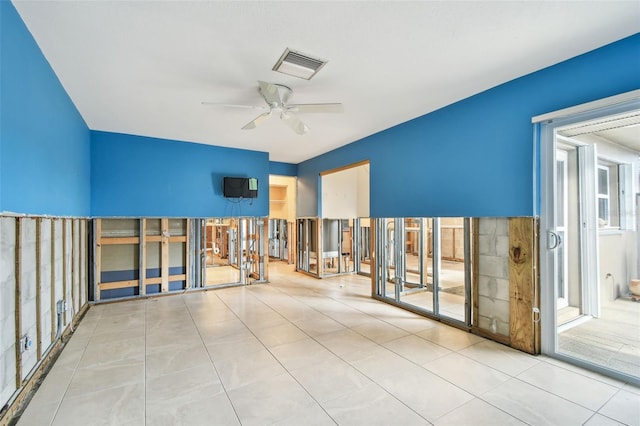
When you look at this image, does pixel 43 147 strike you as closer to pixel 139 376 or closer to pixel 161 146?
pixel 139 376

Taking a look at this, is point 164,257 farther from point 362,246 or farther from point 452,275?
point 452,275

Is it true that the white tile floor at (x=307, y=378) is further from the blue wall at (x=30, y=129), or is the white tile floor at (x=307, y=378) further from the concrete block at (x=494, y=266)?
the blue wall at (x=30, y=129)

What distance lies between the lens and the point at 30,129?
7.41 ft

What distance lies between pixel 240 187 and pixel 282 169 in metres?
1.79

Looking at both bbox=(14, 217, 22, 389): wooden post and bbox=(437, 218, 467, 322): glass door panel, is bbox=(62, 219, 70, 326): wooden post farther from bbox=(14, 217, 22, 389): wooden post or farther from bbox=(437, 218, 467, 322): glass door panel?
bbox=(437, 218, 467, 322): glass door panel

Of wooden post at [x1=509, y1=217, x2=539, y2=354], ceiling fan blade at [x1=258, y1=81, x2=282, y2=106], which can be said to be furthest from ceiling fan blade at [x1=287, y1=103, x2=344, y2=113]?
wooden post at [x1=509, y1=217, x2=539, y2=354]

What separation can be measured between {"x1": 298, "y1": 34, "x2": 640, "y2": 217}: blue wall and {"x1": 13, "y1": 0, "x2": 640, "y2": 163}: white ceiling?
16 centimetres

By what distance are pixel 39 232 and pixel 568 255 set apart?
5592 mm

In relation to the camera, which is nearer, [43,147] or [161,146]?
[43,147]

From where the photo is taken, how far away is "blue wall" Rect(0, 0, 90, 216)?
74.1 inches

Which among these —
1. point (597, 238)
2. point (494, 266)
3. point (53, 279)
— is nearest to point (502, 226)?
point (494, 266)

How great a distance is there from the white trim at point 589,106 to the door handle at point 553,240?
1029 mm

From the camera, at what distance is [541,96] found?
278cm

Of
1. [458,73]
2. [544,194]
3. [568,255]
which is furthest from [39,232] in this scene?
[568,255]
